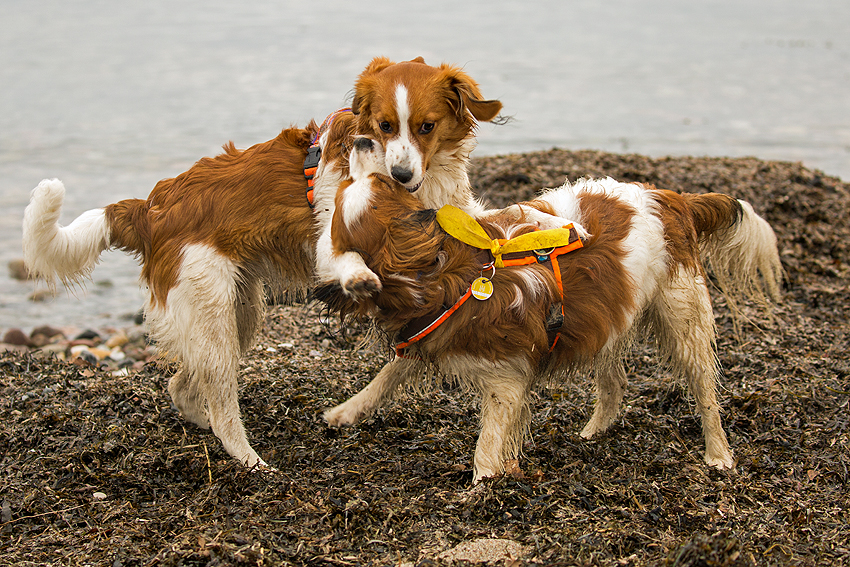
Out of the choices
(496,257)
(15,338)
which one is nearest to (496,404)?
(496,257)

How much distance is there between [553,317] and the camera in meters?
3.44

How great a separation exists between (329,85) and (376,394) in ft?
39.9

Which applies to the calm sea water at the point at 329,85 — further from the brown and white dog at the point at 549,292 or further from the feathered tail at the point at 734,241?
the feathered tail at the point at 734,241

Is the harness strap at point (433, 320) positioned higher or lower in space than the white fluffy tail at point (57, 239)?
lower

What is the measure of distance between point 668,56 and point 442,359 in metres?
19.2

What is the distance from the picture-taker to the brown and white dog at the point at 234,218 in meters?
3.63

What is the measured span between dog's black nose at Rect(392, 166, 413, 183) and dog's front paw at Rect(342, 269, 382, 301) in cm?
56

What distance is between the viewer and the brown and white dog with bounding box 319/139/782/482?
3.19 meters

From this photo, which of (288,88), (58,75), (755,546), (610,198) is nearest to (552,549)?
(755,546)

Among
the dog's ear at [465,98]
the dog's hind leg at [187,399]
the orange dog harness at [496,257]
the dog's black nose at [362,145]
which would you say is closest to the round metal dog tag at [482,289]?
the orange dog harness at [496,257]

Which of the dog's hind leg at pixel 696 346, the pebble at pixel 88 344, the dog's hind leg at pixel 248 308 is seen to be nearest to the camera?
the dog's hind leg at pixel 696 346

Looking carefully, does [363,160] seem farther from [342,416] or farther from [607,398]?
[607,398]

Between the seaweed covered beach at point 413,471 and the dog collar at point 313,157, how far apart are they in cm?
82

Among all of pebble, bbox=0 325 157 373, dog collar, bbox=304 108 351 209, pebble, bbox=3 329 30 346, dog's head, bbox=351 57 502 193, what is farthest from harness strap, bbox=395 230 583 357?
pebble, bbox=3 329 30 346
